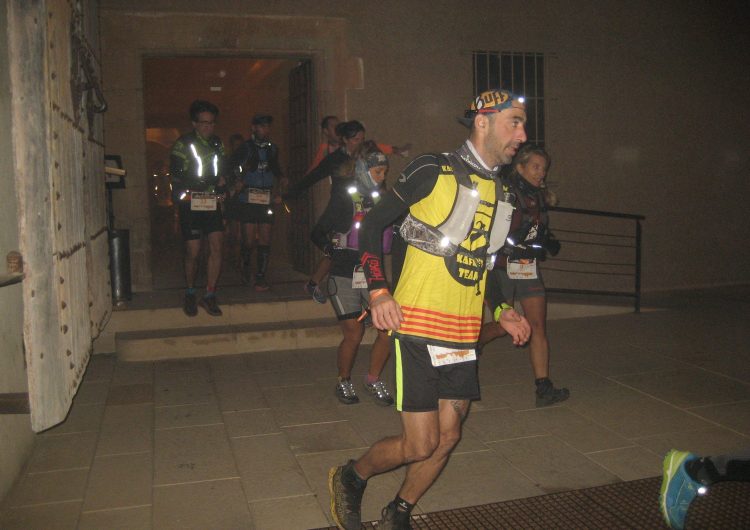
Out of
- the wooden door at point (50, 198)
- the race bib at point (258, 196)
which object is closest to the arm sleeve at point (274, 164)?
the race bib at point (258, 196)

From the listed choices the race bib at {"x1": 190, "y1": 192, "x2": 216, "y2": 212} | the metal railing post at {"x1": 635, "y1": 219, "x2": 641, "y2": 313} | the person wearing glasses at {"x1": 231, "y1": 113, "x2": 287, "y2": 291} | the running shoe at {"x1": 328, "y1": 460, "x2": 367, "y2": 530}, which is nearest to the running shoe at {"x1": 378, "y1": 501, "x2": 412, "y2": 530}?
the running shoe at {"x1": 328, "y1": 460, "x2": 367, "y2": 530}

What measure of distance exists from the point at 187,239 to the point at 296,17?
11.1 feet

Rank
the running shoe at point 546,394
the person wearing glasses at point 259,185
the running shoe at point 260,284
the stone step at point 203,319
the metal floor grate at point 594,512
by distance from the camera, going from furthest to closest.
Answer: the running shoe at point 260,284, the person wearing glasses at point 259,185, the stone step at point 203,319, the running shoe at point 546,394, the metal floor grate at point 594,512

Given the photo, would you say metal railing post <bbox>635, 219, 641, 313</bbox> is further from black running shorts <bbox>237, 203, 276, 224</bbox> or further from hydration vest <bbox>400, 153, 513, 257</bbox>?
hydration vest <bbox>400, 153, 513, 257</bbox>

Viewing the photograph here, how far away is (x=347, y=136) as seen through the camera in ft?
19.1

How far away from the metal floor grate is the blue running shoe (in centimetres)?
19

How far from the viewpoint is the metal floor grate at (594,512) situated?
356 cm

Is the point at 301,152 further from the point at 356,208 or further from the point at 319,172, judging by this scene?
the point at 356,208

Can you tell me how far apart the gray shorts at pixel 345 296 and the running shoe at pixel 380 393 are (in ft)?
2.00

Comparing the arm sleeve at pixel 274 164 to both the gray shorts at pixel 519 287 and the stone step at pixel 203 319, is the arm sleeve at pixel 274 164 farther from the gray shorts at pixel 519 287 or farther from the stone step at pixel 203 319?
the gray shorts at pixel 519 287

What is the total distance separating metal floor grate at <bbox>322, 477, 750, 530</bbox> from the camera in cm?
356

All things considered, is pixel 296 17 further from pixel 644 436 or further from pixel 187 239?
pixel 644 436

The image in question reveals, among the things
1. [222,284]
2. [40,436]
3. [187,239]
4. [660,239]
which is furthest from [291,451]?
[660,239]

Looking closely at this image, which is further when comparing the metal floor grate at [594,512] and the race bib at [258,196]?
the race bib at [258,196]
